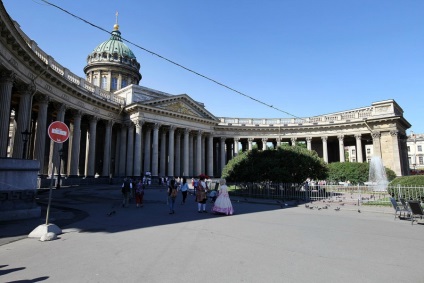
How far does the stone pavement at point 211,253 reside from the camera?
203 inches

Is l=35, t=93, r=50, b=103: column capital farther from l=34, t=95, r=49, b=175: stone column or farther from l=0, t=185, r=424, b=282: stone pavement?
l=0, t=185, r=424, b=282: stone pavement

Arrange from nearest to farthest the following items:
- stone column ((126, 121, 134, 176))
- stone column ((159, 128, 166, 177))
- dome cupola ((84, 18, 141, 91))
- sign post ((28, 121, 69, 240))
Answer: sign post ((28, 121, 69, 240))
stone column ((126, 121, 134, 176))
stone column ((159, 128, 166, 177))
dome cupola ((84, 18, 141, 91))

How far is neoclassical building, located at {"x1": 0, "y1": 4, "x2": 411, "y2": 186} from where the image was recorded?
23.9 metres

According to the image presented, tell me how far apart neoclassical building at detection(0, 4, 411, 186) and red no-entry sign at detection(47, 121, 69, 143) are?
13.0 meters

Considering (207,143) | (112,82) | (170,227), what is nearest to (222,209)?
(170,227)

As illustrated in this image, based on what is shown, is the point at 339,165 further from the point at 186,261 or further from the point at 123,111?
the point at 186,261

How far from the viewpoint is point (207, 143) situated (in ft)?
173

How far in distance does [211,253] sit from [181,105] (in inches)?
1628

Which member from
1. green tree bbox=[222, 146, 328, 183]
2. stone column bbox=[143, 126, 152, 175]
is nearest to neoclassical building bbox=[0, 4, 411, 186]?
stone column bbox=[143, 126, 152, 175]

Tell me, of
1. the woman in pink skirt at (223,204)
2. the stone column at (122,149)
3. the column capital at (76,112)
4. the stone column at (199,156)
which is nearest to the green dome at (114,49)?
the stone column at (122,149)

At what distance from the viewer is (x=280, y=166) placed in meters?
26.0

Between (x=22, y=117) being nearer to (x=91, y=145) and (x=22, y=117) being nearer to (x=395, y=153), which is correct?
(x=91, y=145)

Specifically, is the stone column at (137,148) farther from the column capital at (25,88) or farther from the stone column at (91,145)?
the column capital at (25,88)

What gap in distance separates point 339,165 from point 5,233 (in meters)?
39.7
